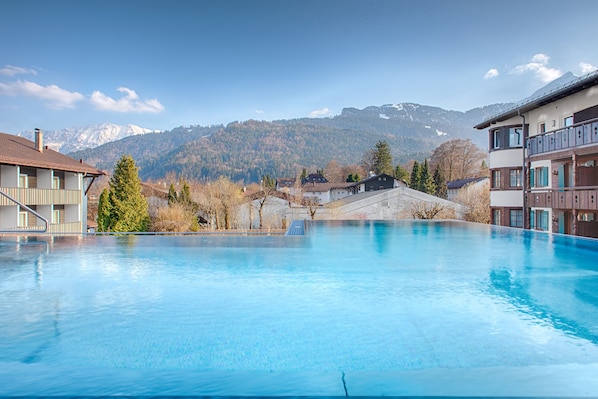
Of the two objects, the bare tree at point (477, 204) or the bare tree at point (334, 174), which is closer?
the bare tree at point (477, 204)

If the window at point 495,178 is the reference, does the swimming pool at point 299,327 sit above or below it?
below

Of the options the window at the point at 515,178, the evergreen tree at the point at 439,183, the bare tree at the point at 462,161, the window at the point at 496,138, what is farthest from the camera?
the bare tree at the point at 462,161

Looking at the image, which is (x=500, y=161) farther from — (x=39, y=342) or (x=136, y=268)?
(x=39, y=342)

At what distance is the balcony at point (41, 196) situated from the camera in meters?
16.0

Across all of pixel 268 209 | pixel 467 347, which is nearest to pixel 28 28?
pixel 268 209

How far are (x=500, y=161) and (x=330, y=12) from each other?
42.5 feet

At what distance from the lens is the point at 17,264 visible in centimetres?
690

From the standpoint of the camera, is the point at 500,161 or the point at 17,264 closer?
the point at 17,264

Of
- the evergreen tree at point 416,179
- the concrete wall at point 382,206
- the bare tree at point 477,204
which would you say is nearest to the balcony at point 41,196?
the concrete wall at point 382,206

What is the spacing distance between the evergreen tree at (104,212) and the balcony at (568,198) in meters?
21.4

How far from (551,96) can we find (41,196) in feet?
66.4

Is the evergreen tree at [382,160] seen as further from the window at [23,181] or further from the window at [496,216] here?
the window at [23,181]

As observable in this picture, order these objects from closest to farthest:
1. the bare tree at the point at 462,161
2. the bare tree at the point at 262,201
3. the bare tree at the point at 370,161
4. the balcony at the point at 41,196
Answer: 1. the balcony at the point at 41,196
2. the bare tree at the point at 262,201
3. the bare tree at the point at 462,161
4. the bare tree at the point at 370,161

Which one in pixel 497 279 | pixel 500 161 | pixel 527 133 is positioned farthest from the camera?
pixel 500 161
